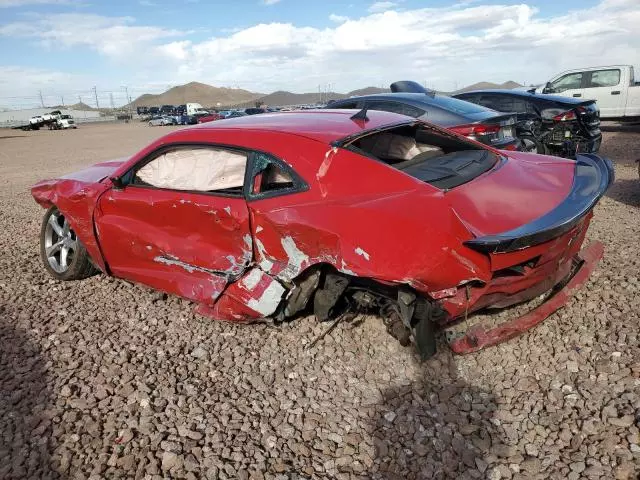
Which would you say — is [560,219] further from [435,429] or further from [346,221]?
[435,429]

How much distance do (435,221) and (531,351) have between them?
1082 millimetres

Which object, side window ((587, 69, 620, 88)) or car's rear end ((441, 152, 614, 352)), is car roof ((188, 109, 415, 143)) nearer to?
car's rear end ((441, 152, 614, 352))

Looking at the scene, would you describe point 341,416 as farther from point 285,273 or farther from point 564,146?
point 564,146

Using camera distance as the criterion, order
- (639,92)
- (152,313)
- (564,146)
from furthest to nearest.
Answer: (639,92) → (564,146) → (152,313)

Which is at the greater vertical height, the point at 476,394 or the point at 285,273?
the point at 285,273

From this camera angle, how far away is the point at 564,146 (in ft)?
27.7

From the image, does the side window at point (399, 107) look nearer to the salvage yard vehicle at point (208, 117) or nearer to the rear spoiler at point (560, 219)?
the rear spoiler at point (560, 219)

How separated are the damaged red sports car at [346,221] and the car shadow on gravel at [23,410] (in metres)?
0.87

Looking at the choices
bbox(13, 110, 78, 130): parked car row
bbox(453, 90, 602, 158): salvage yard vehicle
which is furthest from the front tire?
bbox(13, 110, 78, 130): parked car row

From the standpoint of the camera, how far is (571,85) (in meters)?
13.7

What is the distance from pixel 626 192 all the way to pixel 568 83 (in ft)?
27.6

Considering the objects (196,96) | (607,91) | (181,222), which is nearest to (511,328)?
(181,222)

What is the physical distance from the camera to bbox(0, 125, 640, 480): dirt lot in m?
2.22

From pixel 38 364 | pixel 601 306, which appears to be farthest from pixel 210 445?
pixel 601 306
